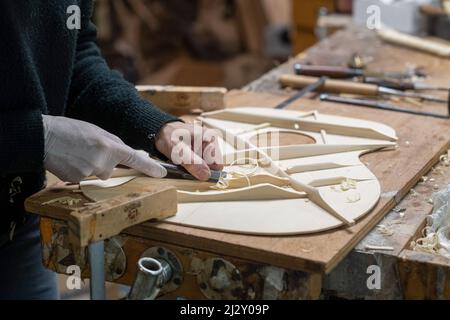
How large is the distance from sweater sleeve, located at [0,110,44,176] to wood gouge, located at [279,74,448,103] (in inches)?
49.3

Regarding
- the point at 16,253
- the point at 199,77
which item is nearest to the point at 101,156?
the point at 16,253

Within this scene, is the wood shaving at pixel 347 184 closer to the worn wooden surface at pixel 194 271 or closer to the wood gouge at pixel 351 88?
the worn wooden surface at pixel 194 271

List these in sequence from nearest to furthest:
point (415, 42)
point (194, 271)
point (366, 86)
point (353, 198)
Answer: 1. point (194, 271)
2. point (353, 198)
3. point (366, 86)
4. point (415, 42)

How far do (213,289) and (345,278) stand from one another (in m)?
0.26

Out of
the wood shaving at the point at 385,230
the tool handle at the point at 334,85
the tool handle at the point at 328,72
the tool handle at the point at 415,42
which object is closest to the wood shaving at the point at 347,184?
the wood shaving at the point at 385,230

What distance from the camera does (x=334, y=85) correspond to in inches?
102

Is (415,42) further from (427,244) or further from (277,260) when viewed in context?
(277,260)

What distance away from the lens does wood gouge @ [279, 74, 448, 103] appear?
2.52 m

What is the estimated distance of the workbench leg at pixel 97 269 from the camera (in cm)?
162

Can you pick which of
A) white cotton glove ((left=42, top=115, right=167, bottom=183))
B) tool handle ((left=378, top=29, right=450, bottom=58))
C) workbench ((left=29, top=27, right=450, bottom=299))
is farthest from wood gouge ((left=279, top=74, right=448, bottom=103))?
white cotton glove ((left=42, top=115, right=167, bottom=183))

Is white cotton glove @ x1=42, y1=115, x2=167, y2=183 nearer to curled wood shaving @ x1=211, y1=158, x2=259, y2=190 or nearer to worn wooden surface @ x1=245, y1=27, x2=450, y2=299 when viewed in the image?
curled wood shaving @ x1=211, y1=158, x2=259, y2=190

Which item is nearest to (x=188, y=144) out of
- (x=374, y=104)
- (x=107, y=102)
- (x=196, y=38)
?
(x=107, y=102)

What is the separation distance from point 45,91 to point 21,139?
313 mm
